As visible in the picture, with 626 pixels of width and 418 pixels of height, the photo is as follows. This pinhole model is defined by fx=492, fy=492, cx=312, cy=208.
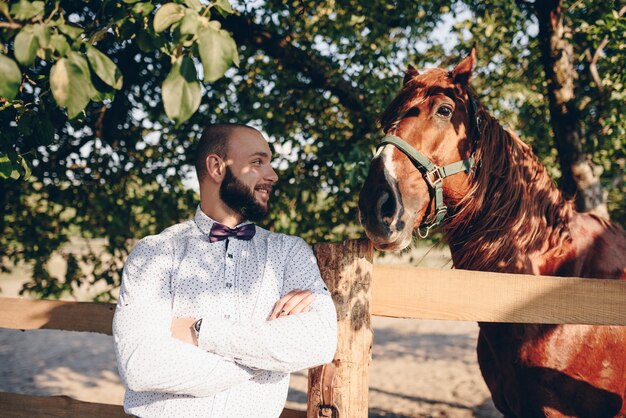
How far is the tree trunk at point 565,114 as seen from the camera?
4125 millimetres

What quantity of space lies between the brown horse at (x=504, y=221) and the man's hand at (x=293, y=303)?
0.54 m

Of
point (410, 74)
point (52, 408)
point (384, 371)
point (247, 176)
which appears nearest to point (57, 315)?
point (52, 408)

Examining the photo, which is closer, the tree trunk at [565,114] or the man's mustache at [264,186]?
the man's mustache at [264,186]

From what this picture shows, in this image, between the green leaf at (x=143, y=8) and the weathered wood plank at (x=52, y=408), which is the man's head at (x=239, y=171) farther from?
the weathered wood plank at (x=52, y=408)

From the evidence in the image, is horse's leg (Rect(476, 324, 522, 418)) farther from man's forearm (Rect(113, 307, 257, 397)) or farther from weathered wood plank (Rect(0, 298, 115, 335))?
weathered wood plank (Rect(0, 298, 115, 335))

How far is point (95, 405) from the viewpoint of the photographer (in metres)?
2.48

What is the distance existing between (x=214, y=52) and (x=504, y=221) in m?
1.82

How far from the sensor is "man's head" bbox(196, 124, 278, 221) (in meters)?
2.03

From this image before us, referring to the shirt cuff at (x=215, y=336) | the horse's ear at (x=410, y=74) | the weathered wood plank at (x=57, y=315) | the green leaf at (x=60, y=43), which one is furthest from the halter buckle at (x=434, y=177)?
the weathered wood plank at (x=57, y=315)

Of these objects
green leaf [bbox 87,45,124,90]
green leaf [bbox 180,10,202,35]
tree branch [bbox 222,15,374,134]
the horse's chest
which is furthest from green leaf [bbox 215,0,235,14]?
tree branch [bbox 222,15,374,134]

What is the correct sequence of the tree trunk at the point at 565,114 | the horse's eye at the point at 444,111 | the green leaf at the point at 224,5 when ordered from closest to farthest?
the green leaf at the point at 224,5
the horse's eye at the point at 444,111
the tree trunk at the point at 565,114

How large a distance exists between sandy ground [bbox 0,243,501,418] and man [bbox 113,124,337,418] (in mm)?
2874

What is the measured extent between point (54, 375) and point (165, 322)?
7.95 meters

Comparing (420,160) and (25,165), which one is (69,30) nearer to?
(25,165)
